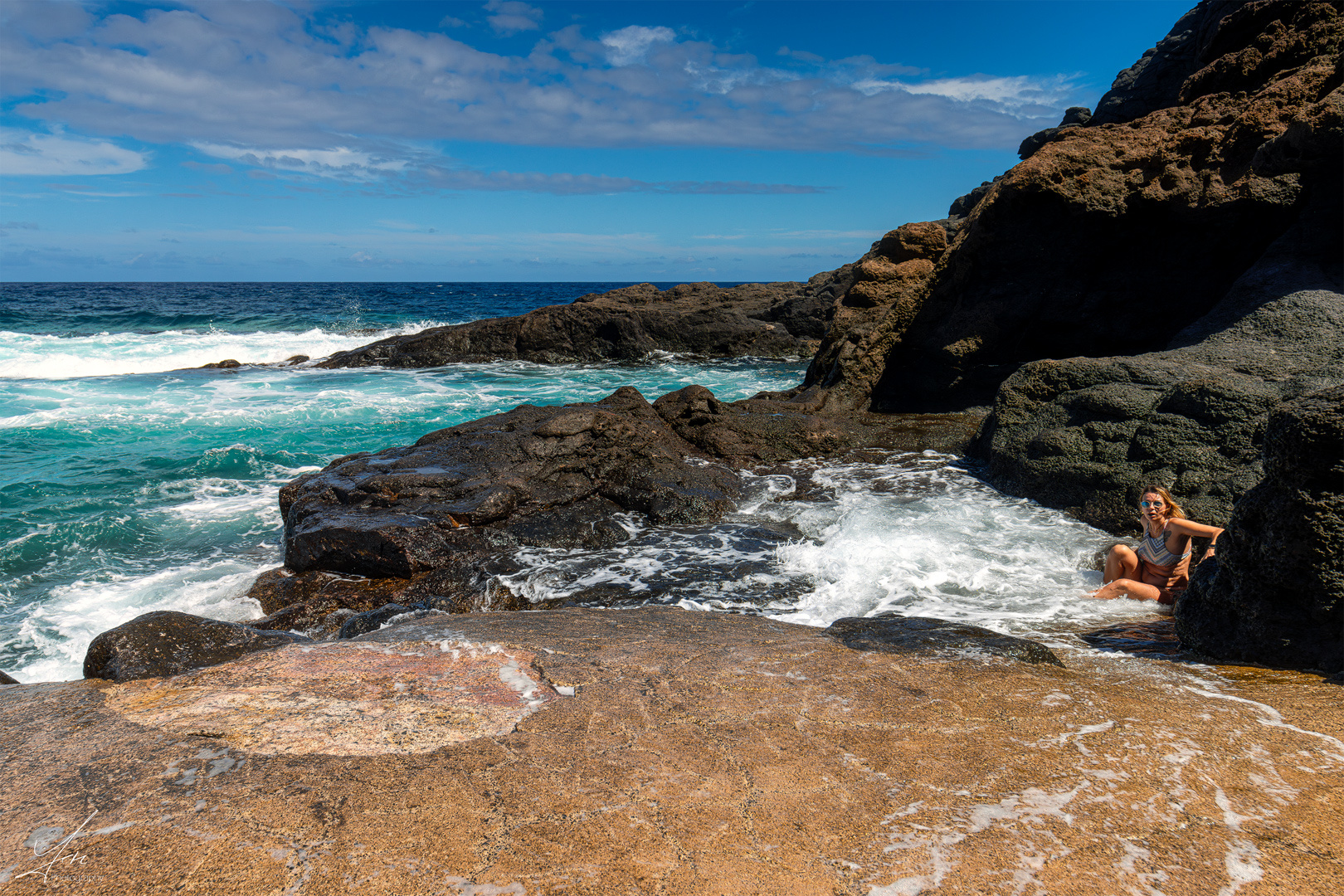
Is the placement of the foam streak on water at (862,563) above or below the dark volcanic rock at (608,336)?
below

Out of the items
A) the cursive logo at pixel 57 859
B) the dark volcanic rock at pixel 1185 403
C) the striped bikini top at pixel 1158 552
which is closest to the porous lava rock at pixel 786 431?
the dark volcanic rock at pixel 1185 403

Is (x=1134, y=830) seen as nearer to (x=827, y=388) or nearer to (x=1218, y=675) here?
(x=1218, y=675)

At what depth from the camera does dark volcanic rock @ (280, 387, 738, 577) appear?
6.14 metres

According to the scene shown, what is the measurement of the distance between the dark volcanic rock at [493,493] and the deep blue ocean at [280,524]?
44 cm

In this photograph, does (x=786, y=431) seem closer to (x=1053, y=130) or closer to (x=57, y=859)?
(x=57, y=859)

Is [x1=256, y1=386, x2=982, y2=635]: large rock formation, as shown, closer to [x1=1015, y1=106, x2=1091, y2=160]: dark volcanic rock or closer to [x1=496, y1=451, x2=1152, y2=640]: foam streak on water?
[x1=496, y1=451, x2=1152, y2=640]: foam streak on water

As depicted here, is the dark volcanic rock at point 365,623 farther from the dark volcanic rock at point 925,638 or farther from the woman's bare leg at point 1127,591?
the woman's bare leg at point 1127,591

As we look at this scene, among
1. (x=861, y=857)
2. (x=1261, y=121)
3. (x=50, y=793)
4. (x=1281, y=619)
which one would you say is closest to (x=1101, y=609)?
(x=1281, y=619)

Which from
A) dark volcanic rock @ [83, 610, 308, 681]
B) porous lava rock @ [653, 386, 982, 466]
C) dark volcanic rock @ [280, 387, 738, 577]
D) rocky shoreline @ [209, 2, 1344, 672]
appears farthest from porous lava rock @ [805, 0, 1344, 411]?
dark volcanic rock @ [83, 610, 308, 681]

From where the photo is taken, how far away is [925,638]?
150 inches

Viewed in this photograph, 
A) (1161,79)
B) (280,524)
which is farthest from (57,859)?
(1161,79)

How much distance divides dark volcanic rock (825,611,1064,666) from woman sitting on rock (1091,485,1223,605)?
1705 mm

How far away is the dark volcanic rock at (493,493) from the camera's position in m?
6.14

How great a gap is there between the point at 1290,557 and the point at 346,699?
409cm
